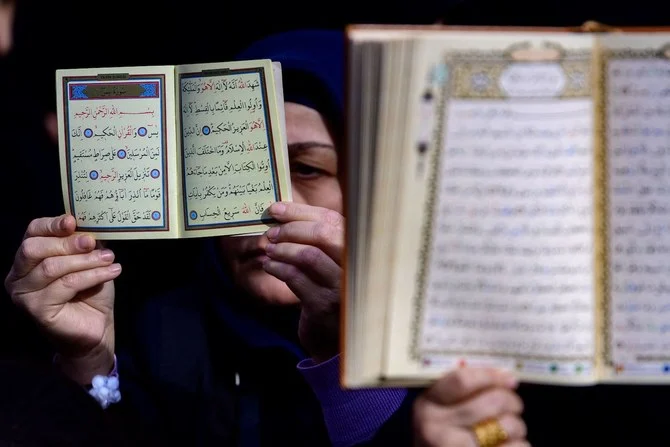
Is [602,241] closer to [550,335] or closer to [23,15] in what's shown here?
[550,335]

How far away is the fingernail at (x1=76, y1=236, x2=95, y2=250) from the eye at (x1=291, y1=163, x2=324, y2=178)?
525mm

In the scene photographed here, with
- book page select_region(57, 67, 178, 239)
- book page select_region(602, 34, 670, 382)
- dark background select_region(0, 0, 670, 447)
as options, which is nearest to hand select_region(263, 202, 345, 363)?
book page select_region(57, 67, 178, 239)

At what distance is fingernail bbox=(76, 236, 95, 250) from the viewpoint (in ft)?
5.92

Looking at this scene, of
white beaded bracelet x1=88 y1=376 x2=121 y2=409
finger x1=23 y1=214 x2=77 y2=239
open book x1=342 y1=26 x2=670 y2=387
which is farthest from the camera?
white beaded bracelet x1=88 y1=376 x2=121 y2=409

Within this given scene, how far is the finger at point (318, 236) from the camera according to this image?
5.62ft

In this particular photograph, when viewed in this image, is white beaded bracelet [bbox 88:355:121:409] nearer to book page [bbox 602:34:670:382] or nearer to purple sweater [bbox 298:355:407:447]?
purple sweater [bbox 298:355:407:447]

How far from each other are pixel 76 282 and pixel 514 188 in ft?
3.64

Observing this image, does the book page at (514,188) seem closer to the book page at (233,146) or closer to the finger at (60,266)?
the book page at (233,146)

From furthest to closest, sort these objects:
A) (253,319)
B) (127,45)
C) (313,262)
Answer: (127,45) < (253,319) < (313,262)

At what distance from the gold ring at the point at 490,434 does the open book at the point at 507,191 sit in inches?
3.0

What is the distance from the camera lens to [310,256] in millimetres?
1702

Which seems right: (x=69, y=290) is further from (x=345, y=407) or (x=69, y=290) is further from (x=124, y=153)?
(x=345, y=407)

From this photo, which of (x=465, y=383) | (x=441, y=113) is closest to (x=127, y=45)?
(x=441, y=113)

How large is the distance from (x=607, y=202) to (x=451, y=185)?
0.20 m
